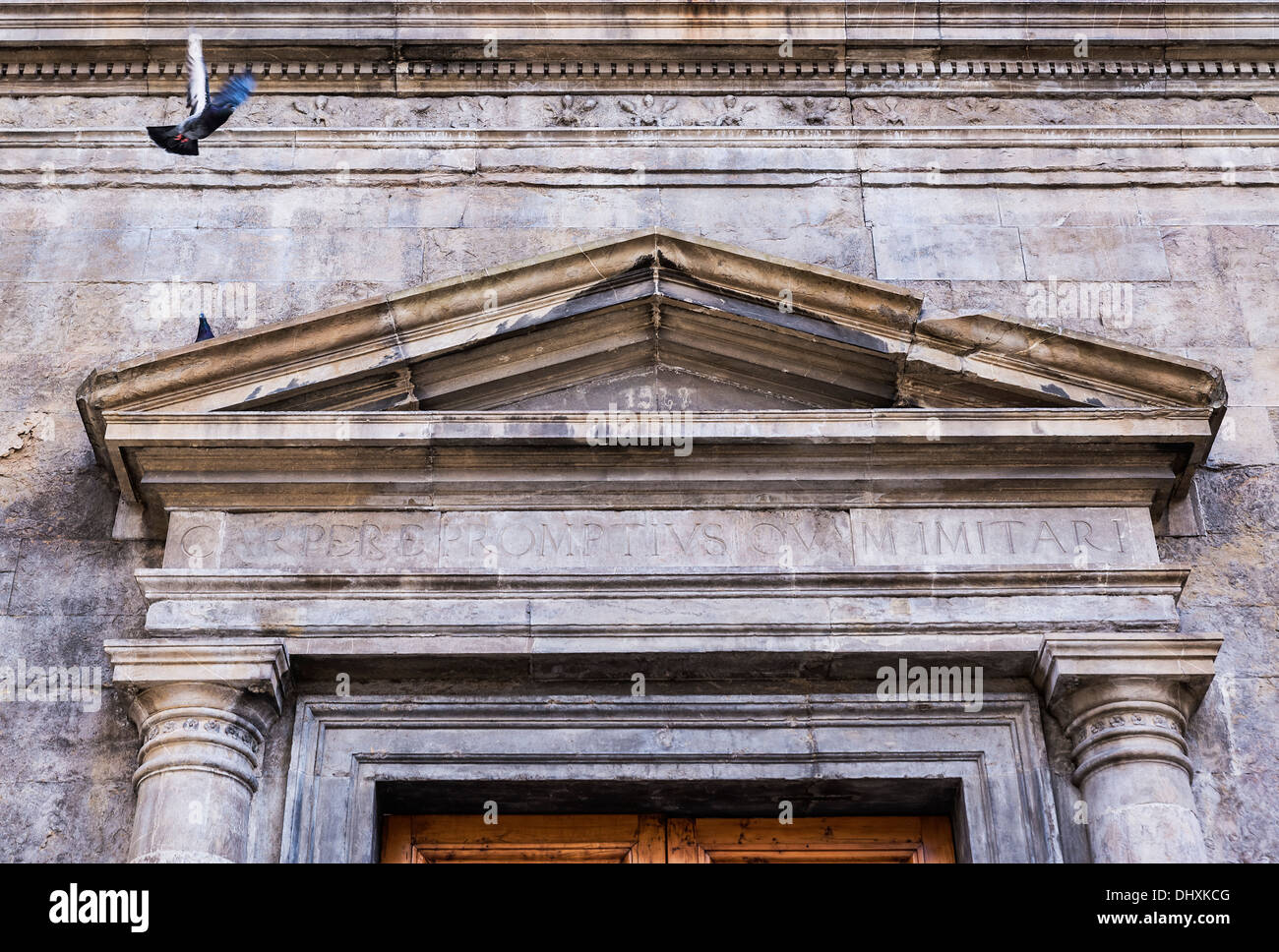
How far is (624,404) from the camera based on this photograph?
25.6 feet

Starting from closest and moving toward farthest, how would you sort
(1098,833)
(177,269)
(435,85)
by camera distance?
(1098,833), (177,269), (435,85)

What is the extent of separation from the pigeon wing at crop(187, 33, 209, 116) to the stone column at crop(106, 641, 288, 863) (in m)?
2.78

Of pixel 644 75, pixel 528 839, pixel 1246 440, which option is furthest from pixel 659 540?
pixel 644 75

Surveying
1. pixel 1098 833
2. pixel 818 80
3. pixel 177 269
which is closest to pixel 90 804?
pixel 177 269

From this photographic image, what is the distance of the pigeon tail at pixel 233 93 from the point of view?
842 centimetres

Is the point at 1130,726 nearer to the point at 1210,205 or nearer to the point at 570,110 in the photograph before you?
the point at 1210,205

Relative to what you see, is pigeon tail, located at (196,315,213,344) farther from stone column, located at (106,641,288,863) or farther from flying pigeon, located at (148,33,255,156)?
stone column, located at (106,641,288,863)

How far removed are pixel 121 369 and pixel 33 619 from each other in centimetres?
110

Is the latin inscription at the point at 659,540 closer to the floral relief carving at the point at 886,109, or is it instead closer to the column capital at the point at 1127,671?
the column capital at the point at 1127,671

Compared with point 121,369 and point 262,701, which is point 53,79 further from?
point 262,701

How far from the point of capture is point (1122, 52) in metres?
9.29

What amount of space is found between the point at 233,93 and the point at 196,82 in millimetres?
212

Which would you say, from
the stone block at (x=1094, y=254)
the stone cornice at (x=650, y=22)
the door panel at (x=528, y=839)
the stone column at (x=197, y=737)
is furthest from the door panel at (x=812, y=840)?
the stone cornice at (x=650, y=22)

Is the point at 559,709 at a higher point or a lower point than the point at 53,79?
lower
